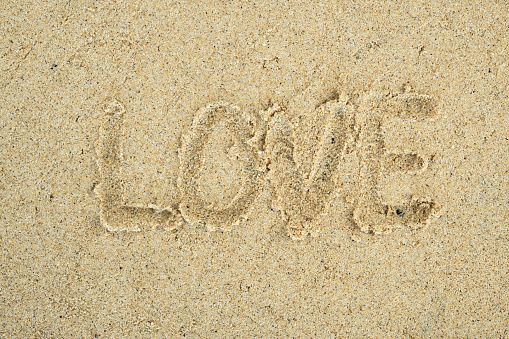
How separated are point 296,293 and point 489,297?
84 centimetres

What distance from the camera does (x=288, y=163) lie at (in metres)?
1.54

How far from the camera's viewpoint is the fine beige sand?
60.7 inches

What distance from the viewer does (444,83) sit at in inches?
61.2

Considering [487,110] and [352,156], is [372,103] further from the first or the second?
[487,110]

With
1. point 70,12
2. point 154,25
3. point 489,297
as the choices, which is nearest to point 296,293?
point 489,297

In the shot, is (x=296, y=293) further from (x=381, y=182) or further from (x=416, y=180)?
(x=416, y=180)

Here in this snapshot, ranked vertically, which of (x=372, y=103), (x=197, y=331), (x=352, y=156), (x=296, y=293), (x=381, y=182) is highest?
(x=372, y=103)

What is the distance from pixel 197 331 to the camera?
1557 mm

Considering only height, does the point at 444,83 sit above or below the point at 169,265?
above

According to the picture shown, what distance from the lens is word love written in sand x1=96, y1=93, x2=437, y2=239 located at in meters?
1.54

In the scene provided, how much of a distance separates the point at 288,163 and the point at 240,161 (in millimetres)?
205

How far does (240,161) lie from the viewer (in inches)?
60.9

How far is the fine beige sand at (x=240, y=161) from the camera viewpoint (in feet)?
5.06

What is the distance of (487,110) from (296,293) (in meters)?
1.15
